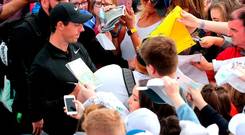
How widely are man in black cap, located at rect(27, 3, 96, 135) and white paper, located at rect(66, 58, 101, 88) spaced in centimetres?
14

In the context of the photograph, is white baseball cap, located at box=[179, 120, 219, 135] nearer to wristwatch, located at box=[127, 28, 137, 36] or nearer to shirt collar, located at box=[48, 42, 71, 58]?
shirt collar, located at box=[48, 42, 71, 58]

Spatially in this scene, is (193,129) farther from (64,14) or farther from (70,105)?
(64,14)

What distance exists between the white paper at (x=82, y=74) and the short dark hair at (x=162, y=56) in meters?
0.60

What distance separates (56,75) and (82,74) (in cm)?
29

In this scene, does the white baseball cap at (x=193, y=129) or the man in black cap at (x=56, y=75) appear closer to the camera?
the white baseball cap at (x=193, y=129)

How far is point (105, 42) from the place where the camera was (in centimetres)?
458

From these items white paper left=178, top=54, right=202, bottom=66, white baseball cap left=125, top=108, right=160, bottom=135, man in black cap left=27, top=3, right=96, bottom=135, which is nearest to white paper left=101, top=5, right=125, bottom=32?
man in black cap left=27, top=3, right=96, bottom=135

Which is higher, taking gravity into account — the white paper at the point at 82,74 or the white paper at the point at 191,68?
the white paper at the point at 82,74

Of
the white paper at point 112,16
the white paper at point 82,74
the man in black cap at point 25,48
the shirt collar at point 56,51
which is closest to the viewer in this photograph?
the white paper at point 82,74

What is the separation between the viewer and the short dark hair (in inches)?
121

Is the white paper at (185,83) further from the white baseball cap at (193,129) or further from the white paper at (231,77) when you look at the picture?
the white baseball cap at (193,129)

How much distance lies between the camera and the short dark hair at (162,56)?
121 inches

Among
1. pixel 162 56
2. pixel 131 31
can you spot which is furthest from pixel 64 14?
pixel 162 56

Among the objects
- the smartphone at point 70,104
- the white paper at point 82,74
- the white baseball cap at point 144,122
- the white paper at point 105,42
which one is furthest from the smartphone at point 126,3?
the white baseball cap at point 144,122
